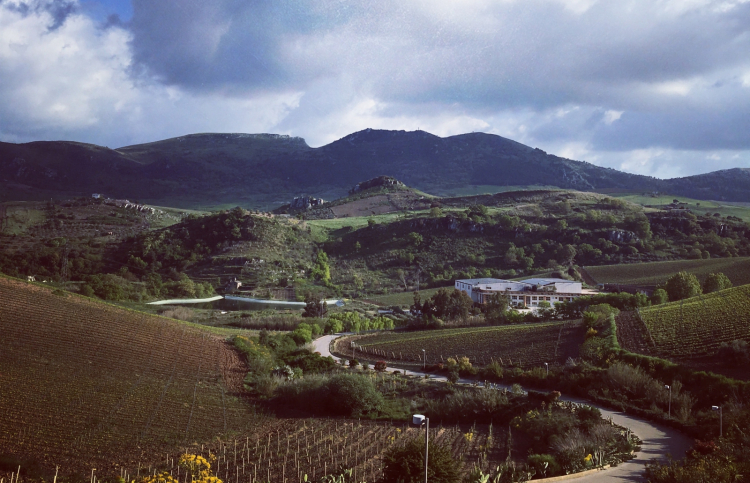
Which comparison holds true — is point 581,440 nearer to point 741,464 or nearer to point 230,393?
point 741,464

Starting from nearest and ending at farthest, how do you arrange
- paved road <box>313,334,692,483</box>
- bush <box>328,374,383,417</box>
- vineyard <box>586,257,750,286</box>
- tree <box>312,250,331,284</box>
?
paved road <box>313,334,692,483</box>
bush <box>328,374,383,417</box>
vineyard <box>586,257,750,286</box>
tree <box>312,250,331,284</box>

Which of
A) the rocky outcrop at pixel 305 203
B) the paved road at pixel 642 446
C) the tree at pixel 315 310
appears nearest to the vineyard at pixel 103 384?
the paved road at pixel 642 446

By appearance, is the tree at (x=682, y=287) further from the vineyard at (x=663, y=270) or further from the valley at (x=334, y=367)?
Answer: the vineyard at (x=663, y=270)

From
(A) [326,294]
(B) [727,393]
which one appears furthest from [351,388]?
(A) [326,294]

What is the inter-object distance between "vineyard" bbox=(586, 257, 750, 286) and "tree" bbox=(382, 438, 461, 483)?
64750 mm

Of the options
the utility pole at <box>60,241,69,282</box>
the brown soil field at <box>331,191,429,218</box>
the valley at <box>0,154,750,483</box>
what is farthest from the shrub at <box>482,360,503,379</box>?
the brown soil field at <box>331,191,429,218</box>

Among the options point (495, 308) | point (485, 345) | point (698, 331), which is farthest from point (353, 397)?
point (495, 308)

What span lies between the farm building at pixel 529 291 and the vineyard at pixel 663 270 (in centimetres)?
937

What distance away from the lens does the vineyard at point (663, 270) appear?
7561 centimetres

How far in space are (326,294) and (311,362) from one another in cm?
5115

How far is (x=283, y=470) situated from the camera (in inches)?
768

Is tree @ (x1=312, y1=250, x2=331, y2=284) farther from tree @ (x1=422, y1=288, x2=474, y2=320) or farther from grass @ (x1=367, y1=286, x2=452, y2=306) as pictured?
tree @ (x1=422, y1=288, x2=474, y2=320)

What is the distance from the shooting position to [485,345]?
47.7 metres

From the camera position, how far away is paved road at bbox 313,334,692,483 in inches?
720
